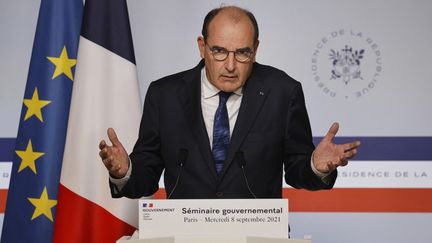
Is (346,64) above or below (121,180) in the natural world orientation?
above

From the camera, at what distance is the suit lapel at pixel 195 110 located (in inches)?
87.6

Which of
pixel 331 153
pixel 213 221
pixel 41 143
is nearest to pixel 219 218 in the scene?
pixel 213 221

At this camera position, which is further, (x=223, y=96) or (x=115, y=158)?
(x=223, y=96)

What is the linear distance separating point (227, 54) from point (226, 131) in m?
0.27

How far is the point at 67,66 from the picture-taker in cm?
327

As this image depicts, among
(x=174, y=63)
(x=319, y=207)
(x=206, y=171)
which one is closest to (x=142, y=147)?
(x=206, y=171)

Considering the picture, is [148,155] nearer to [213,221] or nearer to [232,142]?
[232,142]

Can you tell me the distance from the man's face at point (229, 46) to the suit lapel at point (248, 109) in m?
0.06

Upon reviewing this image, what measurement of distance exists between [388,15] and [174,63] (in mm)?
1322

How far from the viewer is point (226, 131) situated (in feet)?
7.43

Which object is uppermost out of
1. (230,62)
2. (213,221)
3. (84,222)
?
(230,62)

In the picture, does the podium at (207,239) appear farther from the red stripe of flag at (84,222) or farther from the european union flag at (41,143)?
the european union flag at (41,143)

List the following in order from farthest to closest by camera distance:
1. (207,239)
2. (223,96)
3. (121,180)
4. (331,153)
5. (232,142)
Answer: (223,96) → (232,142) → (121,180) → (331,153) → (207,239)

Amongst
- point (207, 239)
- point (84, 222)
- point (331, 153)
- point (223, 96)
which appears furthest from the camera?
point (84, 222)
